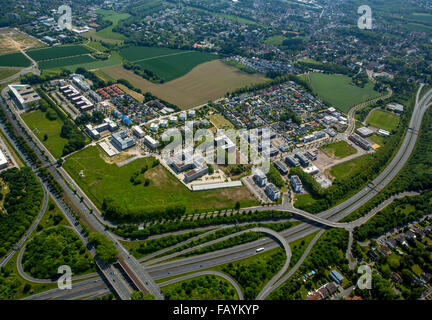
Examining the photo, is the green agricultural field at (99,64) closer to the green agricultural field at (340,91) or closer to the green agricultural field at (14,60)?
the green agricultural field at (14,60)

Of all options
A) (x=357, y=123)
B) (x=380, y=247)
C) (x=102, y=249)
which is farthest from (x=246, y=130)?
(x=102, y=249)

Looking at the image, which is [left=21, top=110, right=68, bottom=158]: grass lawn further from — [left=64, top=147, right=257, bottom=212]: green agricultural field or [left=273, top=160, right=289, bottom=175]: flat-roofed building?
[left=273, top=160, right=289, bottom=175]: flat-roofed building

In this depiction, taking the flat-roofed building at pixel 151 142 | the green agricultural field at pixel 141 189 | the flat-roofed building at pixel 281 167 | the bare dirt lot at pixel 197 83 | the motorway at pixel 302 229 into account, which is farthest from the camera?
the bare dirt lot at pixel 197 83

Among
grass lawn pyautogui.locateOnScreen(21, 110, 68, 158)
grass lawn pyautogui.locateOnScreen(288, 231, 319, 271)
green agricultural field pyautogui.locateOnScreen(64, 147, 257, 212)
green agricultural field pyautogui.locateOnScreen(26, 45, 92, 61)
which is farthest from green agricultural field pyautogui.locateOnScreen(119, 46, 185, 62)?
grass lawn pyautogui.locateOnScreen(288, 231, 319, 271)

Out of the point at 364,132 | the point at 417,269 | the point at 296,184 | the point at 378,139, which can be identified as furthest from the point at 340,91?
the point at 417,269

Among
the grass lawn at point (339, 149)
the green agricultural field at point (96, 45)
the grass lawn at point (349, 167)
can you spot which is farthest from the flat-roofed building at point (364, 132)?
the green agricultural field at point (96, 45)

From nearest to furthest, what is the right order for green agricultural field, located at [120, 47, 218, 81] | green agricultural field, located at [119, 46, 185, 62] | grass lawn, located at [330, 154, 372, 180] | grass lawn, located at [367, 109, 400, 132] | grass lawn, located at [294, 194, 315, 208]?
1. grass lawn, located at [294, 194, 315, 208]
2. grass lawn, located at [330, 154, 372, 180]
3. grass lawn, located at [367, 109, 400, 132]
4. green agricultural field, located at [120, 47, 218, 81]
5. green agricultural field, located at [119, 46, 185, 62]
